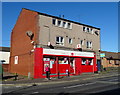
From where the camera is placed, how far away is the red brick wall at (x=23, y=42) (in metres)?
24.4

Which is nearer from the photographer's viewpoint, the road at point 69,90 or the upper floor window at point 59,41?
the road at point 69,90

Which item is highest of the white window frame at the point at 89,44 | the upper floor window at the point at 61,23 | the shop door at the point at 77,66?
the upper floor window at the point at 61,23

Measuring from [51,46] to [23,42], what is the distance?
17.4 ft

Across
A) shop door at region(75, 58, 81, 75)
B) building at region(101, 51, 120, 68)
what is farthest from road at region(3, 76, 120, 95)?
building at region(101, 51, 120, 68)

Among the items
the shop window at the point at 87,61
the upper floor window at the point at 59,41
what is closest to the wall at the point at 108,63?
the shop window at the point at 87,61

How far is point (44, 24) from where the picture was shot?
80.9ft

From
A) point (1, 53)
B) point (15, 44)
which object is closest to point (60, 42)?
point (15, 44)

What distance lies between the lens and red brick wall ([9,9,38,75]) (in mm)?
24359

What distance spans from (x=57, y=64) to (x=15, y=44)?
991 centimetres

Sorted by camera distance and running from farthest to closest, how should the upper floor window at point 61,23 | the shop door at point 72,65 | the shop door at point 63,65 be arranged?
1. the shop door at point 72,65
2. the upper floor window at point 61,23
3. the shop door at point 63,65

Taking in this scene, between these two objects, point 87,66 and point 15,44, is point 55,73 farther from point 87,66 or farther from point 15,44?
point 15,44

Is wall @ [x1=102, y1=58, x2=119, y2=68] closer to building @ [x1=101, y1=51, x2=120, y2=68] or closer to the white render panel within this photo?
building @ [x1=101, y1=51, x2=120, y2=68]

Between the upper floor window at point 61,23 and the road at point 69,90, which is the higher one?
the upper floor window at point 61,23

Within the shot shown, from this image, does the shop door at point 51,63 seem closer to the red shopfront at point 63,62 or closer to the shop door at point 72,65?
the red shopfront at point 63,62
